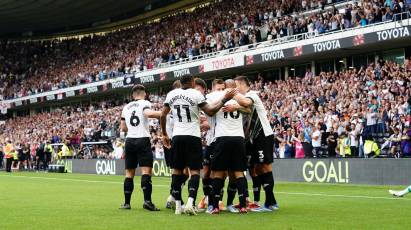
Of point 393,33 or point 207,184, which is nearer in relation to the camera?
point 207,184

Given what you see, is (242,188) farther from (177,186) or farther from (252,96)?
(252,96)

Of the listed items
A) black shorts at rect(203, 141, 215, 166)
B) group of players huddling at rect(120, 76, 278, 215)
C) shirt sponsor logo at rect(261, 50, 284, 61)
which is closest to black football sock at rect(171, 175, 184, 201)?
group of players huddling at rect(120, 76, 278, 215)

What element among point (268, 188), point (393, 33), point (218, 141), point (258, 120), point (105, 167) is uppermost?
point (393, 33)

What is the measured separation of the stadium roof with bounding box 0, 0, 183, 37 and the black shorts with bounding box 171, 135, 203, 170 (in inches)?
1890

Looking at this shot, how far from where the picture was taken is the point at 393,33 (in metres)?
29.9

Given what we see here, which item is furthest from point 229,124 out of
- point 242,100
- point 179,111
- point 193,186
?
point 193,186

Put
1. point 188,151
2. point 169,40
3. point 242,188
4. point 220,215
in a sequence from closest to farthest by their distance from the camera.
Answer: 1. point 220,215
2. point 242,188
3. point 188,151
4. point 169,40

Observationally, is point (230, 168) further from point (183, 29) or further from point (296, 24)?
point (183, 29)

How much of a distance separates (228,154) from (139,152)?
230 cm

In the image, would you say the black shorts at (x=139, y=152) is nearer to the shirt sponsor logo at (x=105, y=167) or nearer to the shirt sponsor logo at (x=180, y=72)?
the shirt sponsor logo at (x=105, y=167)

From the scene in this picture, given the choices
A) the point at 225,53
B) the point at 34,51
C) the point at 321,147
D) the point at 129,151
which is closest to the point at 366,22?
the point at 321,147

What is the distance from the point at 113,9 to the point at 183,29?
46.3 ft

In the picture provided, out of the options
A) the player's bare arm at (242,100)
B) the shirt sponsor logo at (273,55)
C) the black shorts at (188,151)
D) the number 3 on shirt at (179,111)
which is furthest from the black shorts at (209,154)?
the shirt sponsor logo at (273,55)

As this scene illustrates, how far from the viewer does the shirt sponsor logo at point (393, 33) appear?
29172 mm
